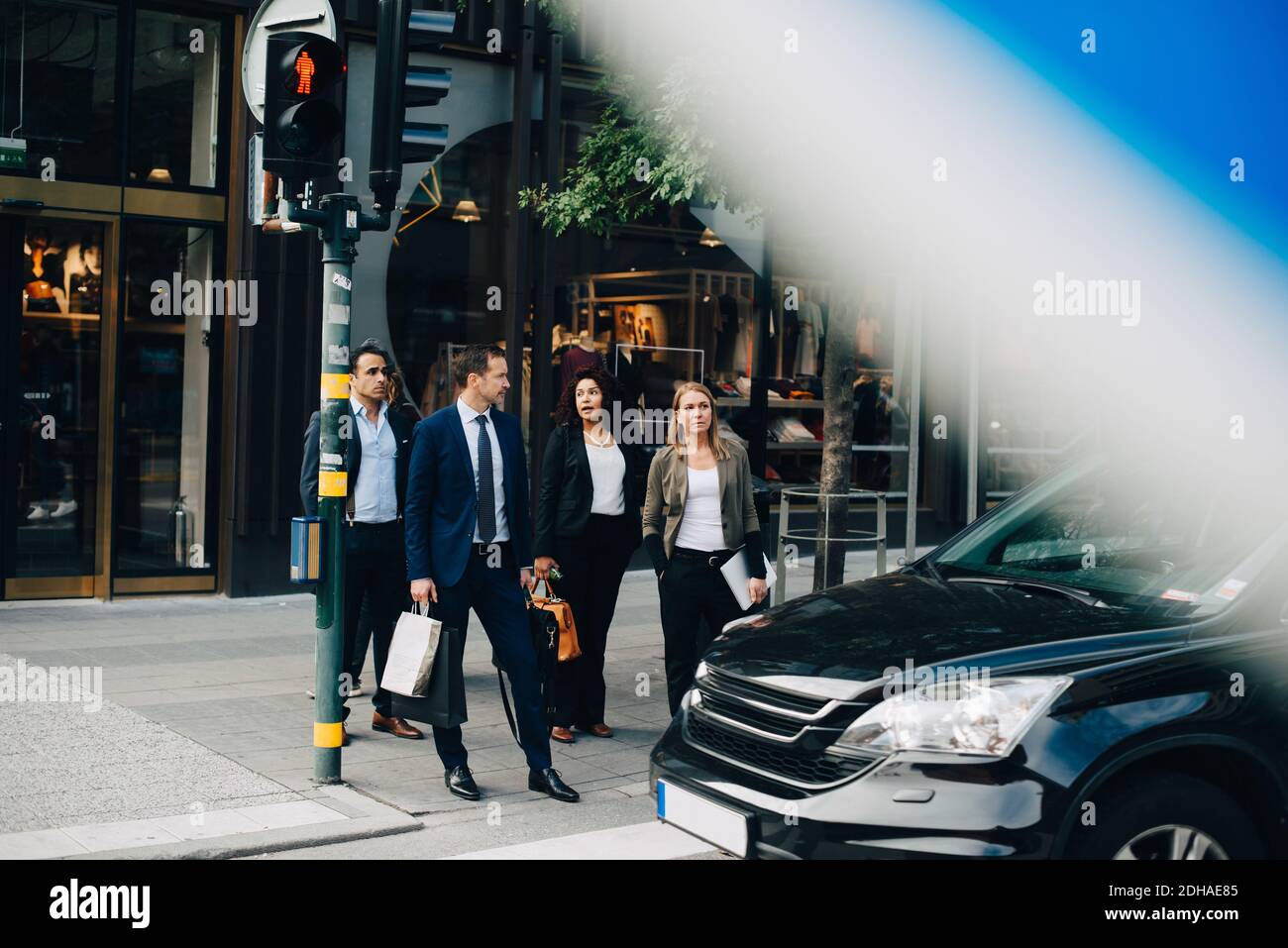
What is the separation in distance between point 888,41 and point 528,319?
7.03 m

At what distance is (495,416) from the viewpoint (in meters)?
6.77

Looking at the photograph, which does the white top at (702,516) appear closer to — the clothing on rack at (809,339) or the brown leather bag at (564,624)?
the brown leather bag at (564,624)

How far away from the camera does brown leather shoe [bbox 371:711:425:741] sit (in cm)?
764

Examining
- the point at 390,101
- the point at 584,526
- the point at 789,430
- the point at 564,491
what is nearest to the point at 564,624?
the point at 584,526

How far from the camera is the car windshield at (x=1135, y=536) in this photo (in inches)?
184

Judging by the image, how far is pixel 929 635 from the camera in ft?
14.9

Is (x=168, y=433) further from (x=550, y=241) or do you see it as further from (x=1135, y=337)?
(x=1135, y=337)

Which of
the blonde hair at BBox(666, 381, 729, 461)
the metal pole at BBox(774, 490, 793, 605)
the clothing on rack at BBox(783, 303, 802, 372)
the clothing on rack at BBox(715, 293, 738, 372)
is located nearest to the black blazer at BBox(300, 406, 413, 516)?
the blonde hair at BBox(666, 381, 729, 461)

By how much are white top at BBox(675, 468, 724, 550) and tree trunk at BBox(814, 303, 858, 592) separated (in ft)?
6.62

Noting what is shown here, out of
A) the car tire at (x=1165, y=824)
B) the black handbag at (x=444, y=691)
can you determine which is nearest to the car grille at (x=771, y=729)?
the car tire at (x=1165, y=824)

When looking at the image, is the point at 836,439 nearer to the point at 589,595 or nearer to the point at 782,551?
the point at 782,551

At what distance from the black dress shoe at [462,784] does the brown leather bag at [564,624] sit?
91 cm

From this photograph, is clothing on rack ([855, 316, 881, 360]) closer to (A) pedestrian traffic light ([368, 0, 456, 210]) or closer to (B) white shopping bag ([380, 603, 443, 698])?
(A) pedestrian traffic light ([368, 0, 456, 210])
